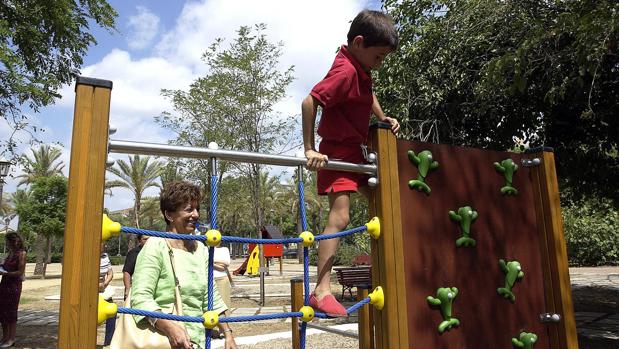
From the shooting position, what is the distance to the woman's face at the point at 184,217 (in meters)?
2.13

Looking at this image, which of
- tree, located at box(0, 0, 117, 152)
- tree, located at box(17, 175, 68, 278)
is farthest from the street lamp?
tree, located at box(17, 175, 68, 278)

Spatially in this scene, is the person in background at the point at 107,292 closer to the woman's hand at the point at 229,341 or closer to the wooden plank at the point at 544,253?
the woman's hand at the point at 229,341

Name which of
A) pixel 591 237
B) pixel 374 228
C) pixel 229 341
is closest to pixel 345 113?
pixel 374 228

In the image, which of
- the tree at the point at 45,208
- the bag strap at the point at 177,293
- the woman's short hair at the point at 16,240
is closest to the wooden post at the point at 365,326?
the bag strap at the point at 177,293

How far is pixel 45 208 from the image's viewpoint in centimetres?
2111

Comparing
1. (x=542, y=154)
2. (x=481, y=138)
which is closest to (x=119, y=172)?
(x=481, y=138)

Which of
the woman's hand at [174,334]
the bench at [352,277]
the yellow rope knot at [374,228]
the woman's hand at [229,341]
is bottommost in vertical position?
the bench at [352,277]

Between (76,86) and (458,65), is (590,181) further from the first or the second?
(76,86)

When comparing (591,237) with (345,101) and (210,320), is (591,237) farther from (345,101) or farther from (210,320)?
(210,320)

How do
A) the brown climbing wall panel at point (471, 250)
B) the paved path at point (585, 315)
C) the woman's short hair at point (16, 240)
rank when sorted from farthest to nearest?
1. the woman's short hair at point (16, 240)
2. the paved path at point (585, 315)
3. the brown climbing wall panel at point (471, 250)

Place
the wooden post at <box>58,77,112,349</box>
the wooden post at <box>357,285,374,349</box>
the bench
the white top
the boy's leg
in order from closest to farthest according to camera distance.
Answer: the wooden post at <box>58,77,112,349</box> < the boy's leg < the wooden post at <box>357,285,374,349</box> < the white top < the bench

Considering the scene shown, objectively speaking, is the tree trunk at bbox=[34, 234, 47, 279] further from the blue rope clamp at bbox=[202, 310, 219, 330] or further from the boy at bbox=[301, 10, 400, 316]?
the blue rope clamp at bbox=[202, 310, 219, 330]

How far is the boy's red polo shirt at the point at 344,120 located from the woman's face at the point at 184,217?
582mm

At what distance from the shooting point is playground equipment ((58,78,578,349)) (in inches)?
58.7
